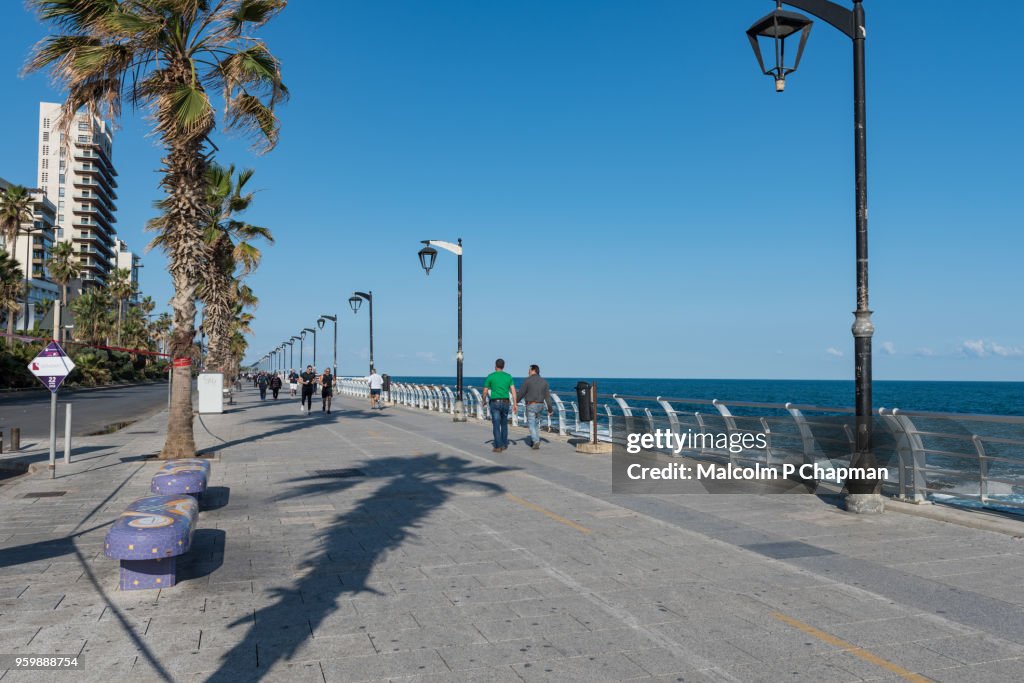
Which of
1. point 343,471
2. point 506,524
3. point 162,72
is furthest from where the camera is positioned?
point 162,72

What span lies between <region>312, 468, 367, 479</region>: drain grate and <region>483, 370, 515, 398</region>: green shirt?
3783 mm

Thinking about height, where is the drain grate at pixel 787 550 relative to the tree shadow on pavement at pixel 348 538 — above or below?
above

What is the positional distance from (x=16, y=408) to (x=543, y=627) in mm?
36550

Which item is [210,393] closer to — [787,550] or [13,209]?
[787,550]

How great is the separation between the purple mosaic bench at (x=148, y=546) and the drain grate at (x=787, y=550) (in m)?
5.23

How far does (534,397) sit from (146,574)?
38.7ft

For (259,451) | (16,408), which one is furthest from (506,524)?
(16,408)

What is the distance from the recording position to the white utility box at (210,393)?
3058 cm

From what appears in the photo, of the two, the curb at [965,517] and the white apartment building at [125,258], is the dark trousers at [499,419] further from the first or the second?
the white apartment building at [125,258]

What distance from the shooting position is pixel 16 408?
34562mm

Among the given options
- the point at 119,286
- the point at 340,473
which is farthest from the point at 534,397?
the point at 119,286

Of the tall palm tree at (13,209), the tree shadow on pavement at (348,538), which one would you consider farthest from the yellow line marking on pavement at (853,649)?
the tall palm tree at (13,209)

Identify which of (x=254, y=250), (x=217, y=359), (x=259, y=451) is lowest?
(x=259, y=451)

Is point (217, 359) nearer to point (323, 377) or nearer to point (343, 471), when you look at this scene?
point (323, 377)
